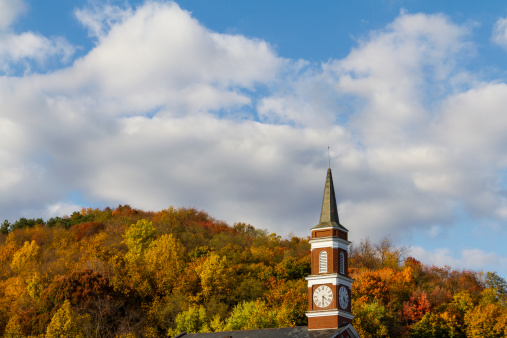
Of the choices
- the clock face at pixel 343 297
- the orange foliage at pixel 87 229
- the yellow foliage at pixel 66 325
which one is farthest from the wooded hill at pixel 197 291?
the clock face at pixel 343 297

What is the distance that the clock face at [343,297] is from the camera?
57.6 meters

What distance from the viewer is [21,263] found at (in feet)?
312

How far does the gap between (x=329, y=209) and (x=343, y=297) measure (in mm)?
7885

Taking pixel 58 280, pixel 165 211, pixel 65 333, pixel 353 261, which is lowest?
pixel 65 333

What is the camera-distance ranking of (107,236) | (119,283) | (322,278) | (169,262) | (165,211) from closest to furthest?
(322,278), (119,283), (169,262), (107,236), (165,211)

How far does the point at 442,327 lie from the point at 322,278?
24093mm

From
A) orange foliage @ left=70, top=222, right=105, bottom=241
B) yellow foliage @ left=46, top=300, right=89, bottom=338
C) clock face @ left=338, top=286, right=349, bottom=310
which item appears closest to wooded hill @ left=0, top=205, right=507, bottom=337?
yellow foliage @ left=46, top=300, right=89, bottom=338

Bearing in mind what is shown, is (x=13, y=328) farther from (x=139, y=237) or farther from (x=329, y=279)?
(x=329, y=279)

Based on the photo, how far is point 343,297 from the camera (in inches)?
2290

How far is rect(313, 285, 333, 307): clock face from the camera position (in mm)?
57375

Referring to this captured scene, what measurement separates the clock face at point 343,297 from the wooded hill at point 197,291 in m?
9.99

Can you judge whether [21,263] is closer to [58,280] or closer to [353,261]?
[58,280]

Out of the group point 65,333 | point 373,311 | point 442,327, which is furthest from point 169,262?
point 442,327

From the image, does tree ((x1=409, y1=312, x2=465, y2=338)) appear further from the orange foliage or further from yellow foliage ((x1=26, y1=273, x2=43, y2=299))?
the orange foliage
